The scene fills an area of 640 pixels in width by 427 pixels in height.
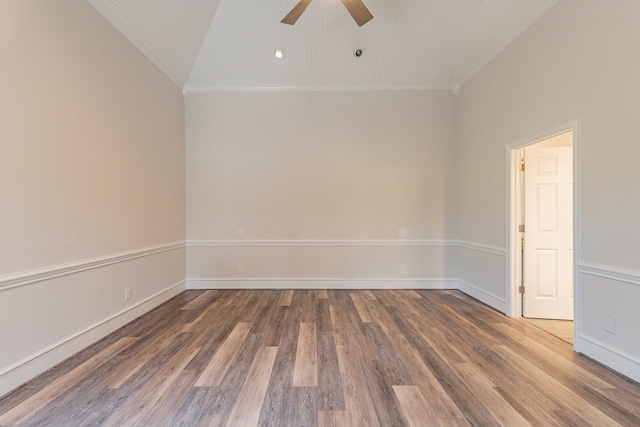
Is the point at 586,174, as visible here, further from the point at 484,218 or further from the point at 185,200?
the point at 185,200

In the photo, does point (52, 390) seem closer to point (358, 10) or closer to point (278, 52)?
point (358, 10)

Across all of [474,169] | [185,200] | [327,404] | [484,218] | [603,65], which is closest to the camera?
[327,404]

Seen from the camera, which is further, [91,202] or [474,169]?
[474,169]

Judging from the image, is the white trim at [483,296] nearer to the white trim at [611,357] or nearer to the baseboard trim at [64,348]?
the white trim at [611,357]

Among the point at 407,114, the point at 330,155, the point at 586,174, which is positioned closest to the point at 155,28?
the point at 330,155

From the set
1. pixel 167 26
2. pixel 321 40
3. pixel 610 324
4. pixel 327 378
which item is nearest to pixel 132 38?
pixel 167 26

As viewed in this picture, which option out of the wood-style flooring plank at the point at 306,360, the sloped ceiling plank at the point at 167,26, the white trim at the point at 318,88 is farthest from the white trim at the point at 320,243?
the sloped ceiling plank at the point at 167,26

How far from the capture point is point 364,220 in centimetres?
436

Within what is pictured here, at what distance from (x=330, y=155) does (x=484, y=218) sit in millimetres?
2406

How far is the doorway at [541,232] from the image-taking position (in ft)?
10.2

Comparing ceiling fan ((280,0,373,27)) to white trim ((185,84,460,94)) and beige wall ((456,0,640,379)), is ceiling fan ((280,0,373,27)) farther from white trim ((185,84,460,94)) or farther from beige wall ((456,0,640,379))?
beige wall ((456,0,640,379))

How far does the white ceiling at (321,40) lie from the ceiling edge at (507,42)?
13 mm

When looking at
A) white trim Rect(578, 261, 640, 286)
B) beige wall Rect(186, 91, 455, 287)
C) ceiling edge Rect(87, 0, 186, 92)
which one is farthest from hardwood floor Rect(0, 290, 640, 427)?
ceiling edge Rect(87, 0, 186, 92)

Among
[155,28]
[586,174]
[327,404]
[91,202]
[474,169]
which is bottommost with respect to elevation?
[327,404]
